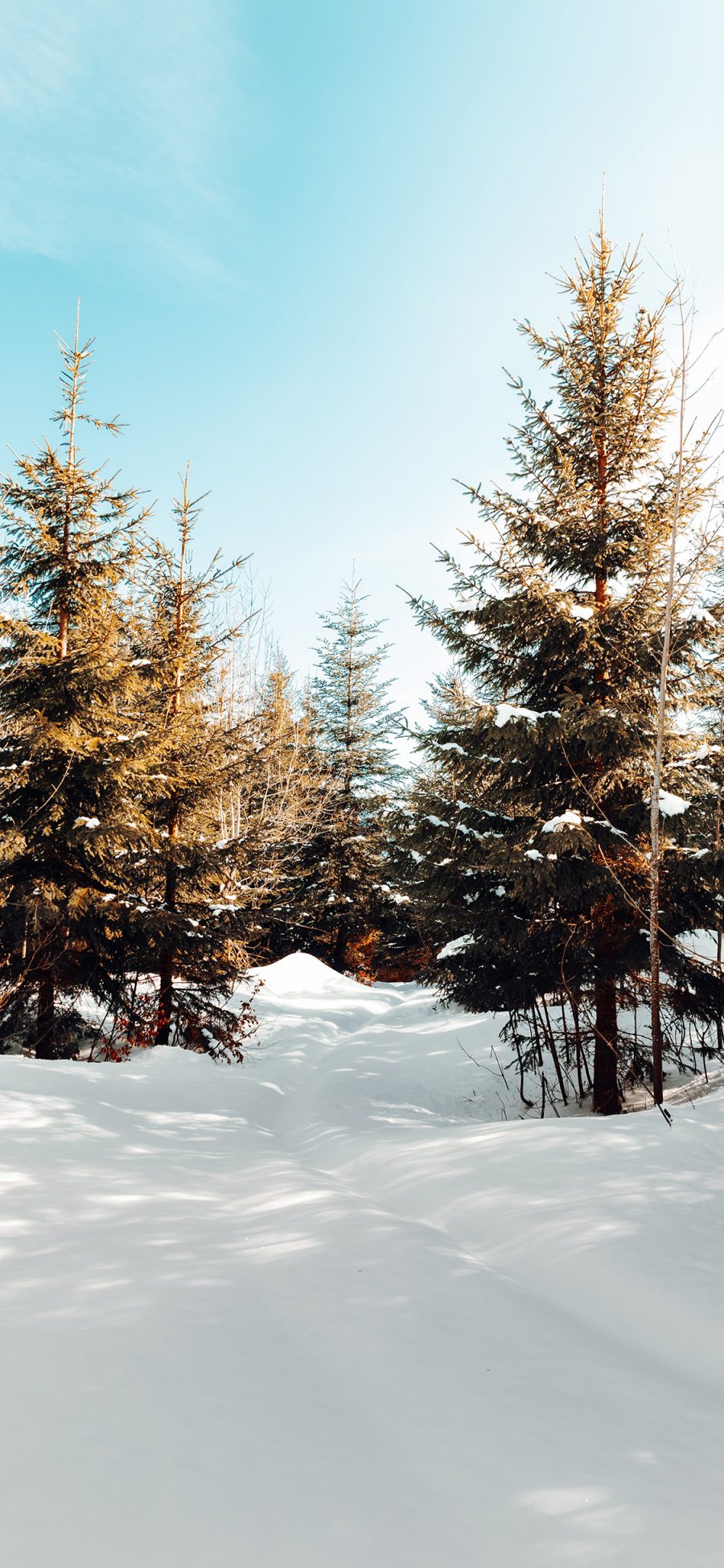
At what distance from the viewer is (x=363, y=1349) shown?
284 centimetres

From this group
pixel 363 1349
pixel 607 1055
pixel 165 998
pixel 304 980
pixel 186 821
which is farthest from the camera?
pixel 304 980

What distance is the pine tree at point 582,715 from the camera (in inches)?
297

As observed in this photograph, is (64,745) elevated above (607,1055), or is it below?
above

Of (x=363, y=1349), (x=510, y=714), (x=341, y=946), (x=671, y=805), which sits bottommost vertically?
(x=363, y=1349)

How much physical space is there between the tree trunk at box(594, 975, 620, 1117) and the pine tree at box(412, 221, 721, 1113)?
0.02 meters

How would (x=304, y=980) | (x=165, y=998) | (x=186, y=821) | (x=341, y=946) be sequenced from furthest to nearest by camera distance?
(x=341, y=946) → (x=304, y=980) → (x=186, y=821) → (x=165, y=998)

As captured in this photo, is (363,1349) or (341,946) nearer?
(363,1349)

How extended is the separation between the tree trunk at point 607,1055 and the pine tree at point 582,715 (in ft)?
0.06

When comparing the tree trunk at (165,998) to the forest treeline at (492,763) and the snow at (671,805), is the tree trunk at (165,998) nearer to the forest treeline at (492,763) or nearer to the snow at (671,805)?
the forest treeline at (492,763)

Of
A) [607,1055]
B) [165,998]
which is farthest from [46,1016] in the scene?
[607,1055]

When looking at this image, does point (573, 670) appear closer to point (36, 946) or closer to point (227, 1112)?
point (227, 1112)

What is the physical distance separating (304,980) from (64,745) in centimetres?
1056

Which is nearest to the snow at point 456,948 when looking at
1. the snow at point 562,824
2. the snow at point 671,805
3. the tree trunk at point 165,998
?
the snow at point 562,824

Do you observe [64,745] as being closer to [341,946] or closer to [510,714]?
[510,714]
